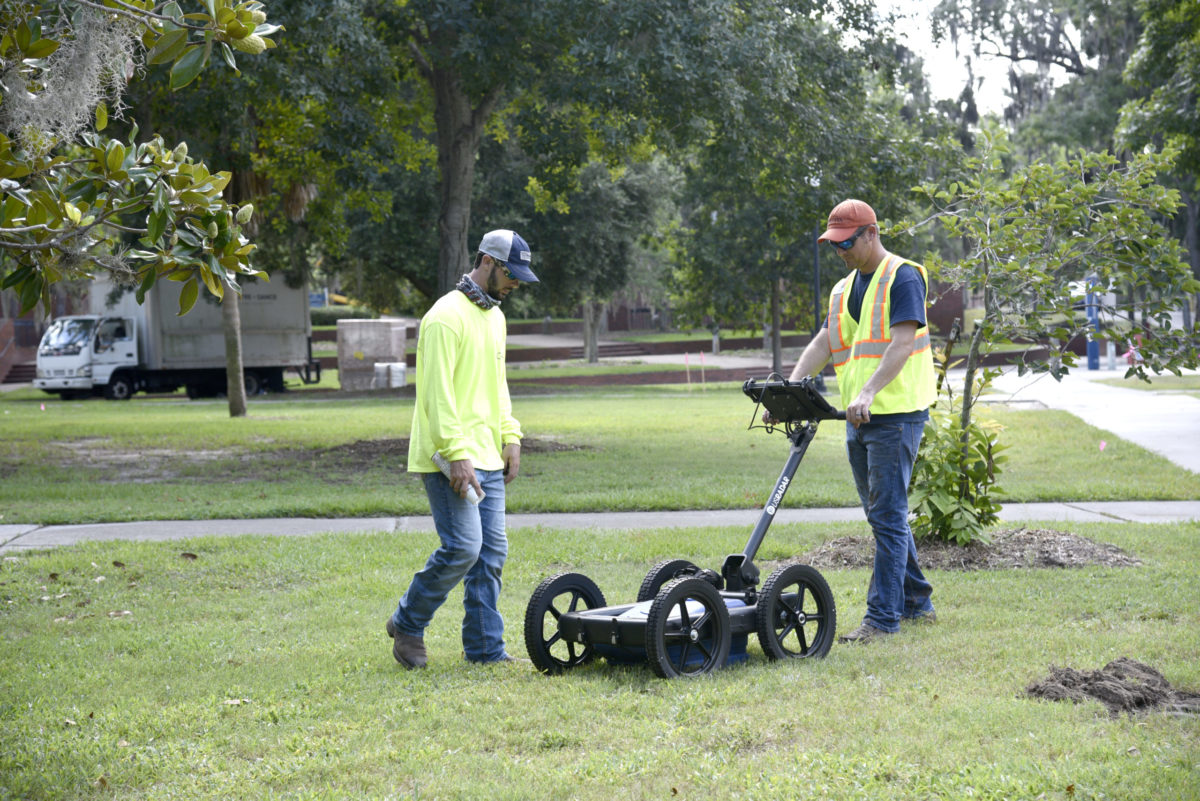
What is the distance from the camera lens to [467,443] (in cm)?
511

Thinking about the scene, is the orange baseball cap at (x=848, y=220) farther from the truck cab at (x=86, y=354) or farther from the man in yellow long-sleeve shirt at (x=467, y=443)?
the truck cab at (x=86, y=354)

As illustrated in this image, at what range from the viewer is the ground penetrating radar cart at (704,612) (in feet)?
16.4

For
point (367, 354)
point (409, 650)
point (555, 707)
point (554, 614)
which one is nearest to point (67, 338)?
point (367, 354)

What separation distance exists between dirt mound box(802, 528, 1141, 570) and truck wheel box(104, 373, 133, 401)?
26.8m

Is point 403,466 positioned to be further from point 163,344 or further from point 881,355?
point 163,344

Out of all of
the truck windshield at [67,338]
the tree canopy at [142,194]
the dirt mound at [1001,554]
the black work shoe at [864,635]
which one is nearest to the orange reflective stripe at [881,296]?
the black work shoe at [864,635]

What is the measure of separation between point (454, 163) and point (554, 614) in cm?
1127

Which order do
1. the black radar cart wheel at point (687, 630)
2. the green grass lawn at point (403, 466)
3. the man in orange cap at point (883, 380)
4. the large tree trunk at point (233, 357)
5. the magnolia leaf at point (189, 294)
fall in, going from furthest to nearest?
the large tree trunk at point (233, 357), the green grass lawn at point (403, 466), the man in orange cap at point (883, 380), the black radar cart wheel at point (687, 630), the magnolia leaf at point (189, 294)

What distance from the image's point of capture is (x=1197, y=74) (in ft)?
57.1

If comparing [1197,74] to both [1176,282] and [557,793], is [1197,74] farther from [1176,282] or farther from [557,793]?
[557,793]

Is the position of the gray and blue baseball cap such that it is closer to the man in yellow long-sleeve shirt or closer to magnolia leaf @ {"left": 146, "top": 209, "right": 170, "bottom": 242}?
the man in yellow long-sleeve shirt

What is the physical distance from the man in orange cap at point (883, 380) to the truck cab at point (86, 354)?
93.4ft

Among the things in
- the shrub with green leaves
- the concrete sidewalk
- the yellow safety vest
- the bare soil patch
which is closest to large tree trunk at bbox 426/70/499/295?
the bare soil patch

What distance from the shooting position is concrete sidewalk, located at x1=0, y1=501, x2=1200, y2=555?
930 cm
